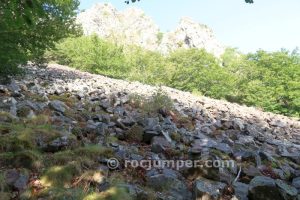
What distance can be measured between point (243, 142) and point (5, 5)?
7603 mm

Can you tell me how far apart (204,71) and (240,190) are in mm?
54337

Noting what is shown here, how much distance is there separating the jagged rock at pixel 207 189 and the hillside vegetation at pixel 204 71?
122ft

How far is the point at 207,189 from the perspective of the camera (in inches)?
235

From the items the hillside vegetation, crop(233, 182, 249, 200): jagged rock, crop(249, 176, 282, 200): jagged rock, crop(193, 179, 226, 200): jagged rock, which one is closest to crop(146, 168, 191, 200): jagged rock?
crop(193, 179, 226, 200): jagged rock

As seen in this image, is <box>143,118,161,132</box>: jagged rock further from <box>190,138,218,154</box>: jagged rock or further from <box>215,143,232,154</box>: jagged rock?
<box>215,143,232,154</box>: jagged rock

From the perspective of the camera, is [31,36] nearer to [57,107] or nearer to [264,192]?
[57,107]

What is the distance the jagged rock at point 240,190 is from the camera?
6098 mm

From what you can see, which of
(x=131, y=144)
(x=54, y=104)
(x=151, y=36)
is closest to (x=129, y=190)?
(x=131, y=144)

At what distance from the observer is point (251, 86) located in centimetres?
4831

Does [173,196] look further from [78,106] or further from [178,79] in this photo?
[178,79]

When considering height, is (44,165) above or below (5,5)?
below

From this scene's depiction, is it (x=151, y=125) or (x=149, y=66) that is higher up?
(x=149, y=66)

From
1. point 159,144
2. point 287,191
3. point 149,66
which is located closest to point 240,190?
point 287,191

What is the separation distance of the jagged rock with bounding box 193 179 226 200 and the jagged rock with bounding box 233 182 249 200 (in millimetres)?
257
